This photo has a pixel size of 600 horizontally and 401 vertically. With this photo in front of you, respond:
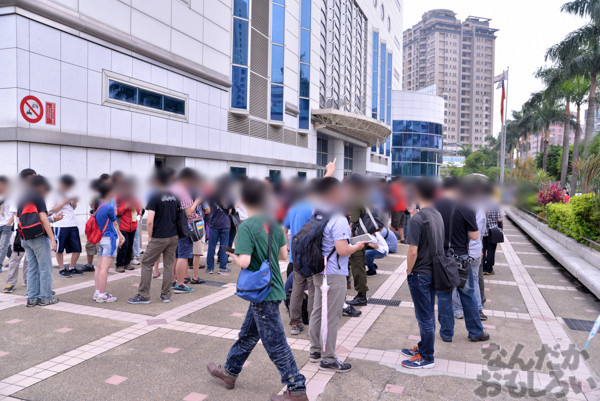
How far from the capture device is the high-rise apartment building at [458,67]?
14812cm

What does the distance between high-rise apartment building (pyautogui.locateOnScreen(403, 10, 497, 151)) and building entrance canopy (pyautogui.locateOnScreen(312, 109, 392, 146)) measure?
117 metres

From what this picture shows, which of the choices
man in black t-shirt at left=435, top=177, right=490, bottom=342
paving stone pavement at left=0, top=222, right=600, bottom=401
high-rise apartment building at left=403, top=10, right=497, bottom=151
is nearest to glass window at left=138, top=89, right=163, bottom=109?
paving stone pavement at left=0, top=222, right=600, bottom=401

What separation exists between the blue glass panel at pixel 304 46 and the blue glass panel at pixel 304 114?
2.53 meters

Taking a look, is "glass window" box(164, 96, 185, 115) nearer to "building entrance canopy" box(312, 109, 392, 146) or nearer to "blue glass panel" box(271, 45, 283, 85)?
"blue glass panel" box(271, 45, 283, 85)

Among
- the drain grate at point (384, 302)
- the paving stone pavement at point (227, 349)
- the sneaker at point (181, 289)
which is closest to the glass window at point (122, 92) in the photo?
the paving stone pavement at point (227, 349)

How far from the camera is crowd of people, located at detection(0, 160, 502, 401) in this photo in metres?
3.54

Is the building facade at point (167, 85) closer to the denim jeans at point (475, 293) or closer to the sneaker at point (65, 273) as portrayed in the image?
the denim jeans at point (475, 293)

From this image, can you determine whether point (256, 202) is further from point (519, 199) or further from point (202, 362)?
point (519, 199)

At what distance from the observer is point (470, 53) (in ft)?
493

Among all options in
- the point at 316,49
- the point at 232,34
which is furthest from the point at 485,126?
the point at 232,34

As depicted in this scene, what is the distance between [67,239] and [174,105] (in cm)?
932

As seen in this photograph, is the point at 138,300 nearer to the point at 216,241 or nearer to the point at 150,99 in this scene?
the point at 216,241

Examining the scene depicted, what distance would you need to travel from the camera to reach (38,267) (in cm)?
611

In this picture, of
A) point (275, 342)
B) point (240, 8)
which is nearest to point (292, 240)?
point (275, 342)
